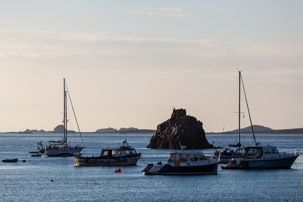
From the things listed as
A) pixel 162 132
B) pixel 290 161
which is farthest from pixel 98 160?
pixel 162 132

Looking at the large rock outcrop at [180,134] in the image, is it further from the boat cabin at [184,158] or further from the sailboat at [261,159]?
the boat cabin at [184,158]

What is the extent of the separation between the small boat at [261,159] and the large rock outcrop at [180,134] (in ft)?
288

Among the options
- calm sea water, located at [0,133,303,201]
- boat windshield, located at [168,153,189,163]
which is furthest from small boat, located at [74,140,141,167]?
boat windshield, located at [168,153,189,163]

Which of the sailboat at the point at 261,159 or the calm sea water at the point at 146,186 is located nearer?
the calm sea water at the point at 146,186

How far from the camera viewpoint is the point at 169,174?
3199 inches

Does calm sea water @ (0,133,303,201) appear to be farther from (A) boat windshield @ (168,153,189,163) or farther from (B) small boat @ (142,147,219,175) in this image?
(A) boat windshield @ (168,153,189,163)

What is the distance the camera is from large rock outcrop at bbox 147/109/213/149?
183 meters

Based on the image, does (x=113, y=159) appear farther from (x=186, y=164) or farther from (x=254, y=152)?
(x=186, y=164)

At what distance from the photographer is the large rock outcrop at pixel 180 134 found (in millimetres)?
183250

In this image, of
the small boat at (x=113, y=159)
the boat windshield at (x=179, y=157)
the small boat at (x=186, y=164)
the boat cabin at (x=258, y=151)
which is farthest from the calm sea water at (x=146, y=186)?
the small boat at (x=113, y=159)

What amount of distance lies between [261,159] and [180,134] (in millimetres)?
92612

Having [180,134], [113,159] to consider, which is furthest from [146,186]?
[180,134]

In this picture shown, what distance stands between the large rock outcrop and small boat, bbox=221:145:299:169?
87.8m

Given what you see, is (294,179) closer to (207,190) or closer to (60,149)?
(207,190)
